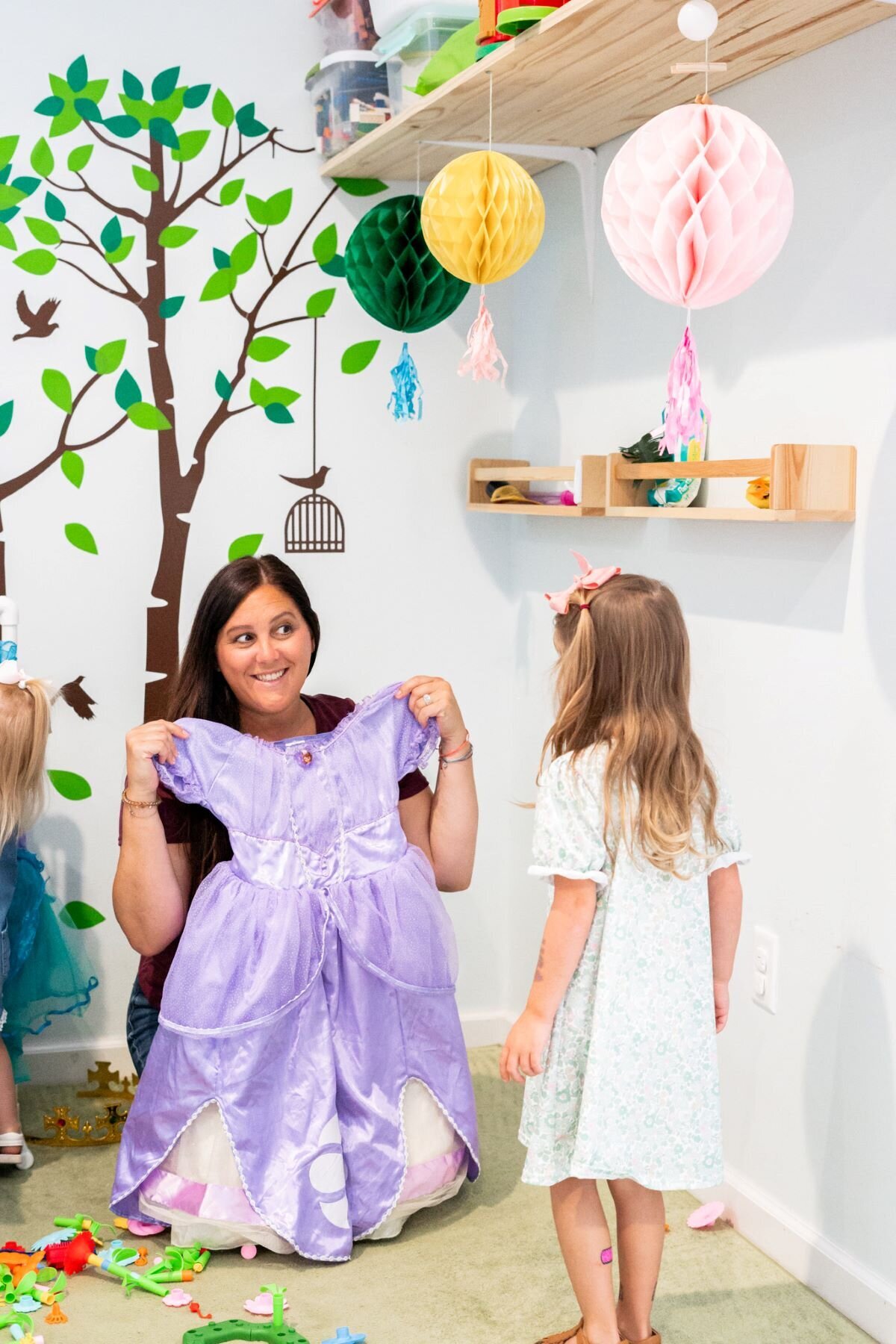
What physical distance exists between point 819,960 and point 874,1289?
454 millimetres

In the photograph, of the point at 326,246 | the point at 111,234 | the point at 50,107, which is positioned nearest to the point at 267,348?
the point at 326,246

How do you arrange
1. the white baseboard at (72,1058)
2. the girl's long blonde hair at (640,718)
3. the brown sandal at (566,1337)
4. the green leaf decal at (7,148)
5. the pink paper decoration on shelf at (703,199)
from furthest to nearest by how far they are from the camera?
the white baseboard at (72,1058) → the green leaf decal at (7,148) → the brown sandal at (566,1337) → the girl's long blonde hair at (640,718) → the pink paper decoration on shelf at (703,199)

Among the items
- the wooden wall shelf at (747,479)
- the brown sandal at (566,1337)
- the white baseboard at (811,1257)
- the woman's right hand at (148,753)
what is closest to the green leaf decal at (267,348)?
the wooden wall shelf at (747,479)

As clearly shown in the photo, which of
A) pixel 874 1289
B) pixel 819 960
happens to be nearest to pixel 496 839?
pixel 819 960

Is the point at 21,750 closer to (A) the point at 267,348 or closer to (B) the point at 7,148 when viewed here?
(A) the point at 267,348

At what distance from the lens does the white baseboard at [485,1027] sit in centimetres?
318

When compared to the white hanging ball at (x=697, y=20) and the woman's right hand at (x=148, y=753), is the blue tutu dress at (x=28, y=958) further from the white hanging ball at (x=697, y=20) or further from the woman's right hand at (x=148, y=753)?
the white hanging ball at (x=697, y=20)

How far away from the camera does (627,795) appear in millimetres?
1753

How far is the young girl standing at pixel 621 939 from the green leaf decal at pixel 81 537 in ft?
4.36

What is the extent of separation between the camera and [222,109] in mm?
2830

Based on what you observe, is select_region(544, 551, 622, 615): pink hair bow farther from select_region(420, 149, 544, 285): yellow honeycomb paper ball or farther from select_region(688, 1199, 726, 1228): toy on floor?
select_region(688, 1199, 726, 1228): toy on floor

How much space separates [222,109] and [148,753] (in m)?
1.44

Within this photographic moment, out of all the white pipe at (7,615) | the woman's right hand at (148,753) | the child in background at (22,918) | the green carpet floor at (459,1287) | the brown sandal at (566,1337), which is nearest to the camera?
the brown sandal at (566,1337)

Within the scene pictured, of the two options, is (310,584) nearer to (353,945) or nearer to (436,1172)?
(353,945)
